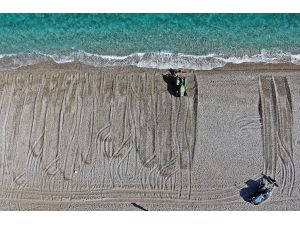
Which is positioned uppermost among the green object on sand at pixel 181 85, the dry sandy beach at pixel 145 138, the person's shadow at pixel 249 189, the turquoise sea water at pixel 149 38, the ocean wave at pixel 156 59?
the turquoise sea water at pixel 149 38

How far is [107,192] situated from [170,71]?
576cm

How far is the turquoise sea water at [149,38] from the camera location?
1642cm

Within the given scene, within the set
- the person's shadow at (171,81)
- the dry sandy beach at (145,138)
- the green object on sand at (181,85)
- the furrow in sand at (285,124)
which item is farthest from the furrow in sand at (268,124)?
the person's shadow at (171,81)

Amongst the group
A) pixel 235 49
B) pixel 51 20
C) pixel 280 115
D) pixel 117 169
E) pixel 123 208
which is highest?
pixel 51 20

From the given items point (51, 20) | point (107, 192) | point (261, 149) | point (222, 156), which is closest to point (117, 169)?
point (107, 192)

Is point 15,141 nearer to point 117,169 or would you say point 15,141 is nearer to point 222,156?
point 117,169

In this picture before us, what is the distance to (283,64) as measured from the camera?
16.0 m

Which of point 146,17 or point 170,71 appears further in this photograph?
point 146,17

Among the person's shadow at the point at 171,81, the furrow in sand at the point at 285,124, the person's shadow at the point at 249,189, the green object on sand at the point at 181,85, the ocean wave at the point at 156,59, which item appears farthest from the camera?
the ocean wave at the point at 156,59

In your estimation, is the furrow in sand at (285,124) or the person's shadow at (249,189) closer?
the person's shadow at (249,189)

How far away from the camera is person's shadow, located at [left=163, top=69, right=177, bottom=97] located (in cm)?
1520

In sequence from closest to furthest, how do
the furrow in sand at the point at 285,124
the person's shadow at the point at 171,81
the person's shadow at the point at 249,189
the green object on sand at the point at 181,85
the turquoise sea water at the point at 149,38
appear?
1. the person's shadow at the point at 249,189
2. the furrow in sand at the point at 285,124
3. the green object on sand at the point at 181,85
4. the person's shadow at the point at 171,81
5. the turquoise sea water at the point at 149,38

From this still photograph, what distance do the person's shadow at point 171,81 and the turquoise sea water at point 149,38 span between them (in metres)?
0.74

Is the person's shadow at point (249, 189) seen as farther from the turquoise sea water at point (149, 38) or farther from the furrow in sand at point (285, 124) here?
the turquoise sea water at point (149, 38)
